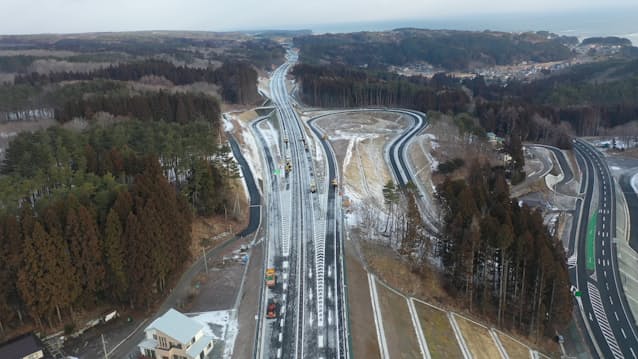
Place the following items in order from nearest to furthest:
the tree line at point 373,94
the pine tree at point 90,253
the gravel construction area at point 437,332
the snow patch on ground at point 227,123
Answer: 1. the pine tree at point 90,253
2. the gravel construction area at point 437,332
3. the snow patch on ground at point 227,123
4. the tree line at point 373,94

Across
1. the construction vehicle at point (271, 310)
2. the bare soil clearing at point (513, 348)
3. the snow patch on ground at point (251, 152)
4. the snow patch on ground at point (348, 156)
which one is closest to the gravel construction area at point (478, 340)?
the bare soil clearing at point (513, 348)

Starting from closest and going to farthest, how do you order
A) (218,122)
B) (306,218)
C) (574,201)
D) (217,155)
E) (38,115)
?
(306,218)
(217,155)
(574,201)
(218,122)
(38,115)

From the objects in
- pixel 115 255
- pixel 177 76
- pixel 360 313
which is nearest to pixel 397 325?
pixel 360 313

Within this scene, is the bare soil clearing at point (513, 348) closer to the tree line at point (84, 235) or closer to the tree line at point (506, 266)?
the tree line at point (506, 266)

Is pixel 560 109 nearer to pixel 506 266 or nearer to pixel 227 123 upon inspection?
pixel 227 123

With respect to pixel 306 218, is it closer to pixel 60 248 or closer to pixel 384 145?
pixel 60 248

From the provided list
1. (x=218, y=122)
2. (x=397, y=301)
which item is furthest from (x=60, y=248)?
(x=218, y=122)
